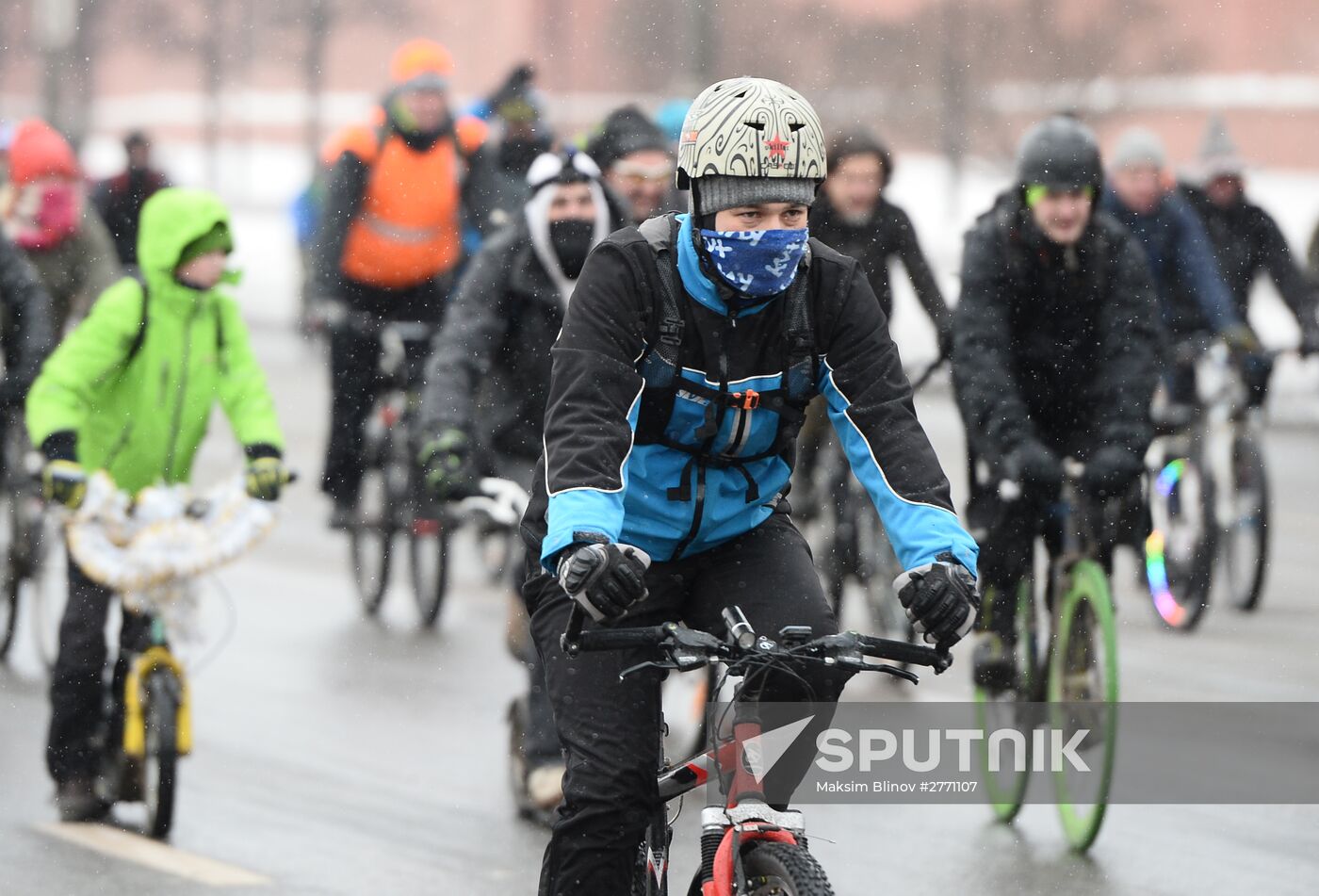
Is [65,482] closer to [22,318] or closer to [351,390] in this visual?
[22,318]

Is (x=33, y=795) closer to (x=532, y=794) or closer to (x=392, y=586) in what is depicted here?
(x=532, y=794)

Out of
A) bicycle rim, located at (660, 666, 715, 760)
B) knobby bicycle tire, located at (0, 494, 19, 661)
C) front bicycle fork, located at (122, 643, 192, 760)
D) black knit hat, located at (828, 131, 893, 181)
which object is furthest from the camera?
knobby bicycle tire, located at (0, 494, 19, 661)

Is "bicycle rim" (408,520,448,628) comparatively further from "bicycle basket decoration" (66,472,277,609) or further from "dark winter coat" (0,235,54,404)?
"bicycle basket decoration" (66,472,277,609)

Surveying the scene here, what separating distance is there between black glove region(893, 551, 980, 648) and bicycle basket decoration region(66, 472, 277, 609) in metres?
3.65

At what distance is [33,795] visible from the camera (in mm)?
7875

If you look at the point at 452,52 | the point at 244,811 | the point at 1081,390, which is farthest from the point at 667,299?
the point at 452,52

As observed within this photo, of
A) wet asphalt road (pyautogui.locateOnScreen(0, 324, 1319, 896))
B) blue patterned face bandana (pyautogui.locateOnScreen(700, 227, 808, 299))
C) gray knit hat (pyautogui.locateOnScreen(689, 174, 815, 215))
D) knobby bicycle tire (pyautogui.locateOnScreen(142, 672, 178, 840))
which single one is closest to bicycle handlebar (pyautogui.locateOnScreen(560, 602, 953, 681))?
blue patterned face bandana (pyautogui.locateOnScreen(700, 227, 808, 299))

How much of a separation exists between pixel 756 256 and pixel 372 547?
24.7 ft

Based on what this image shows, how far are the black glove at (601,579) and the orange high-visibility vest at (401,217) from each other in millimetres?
8059

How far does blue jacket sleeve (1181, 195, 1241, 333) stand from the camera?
37.1 feet

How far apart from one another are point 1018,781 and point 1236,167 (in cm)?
622

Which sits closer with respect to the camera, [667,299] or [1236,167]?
[667,299]

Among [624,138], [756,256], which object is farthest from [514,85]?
[756,256]

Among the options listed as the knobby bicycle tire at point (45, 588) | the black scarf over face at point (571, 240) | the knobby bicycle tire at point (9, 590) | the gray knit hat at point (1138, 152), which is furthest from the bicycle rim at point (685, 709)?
the gray knit hat at point (1138, 152)
